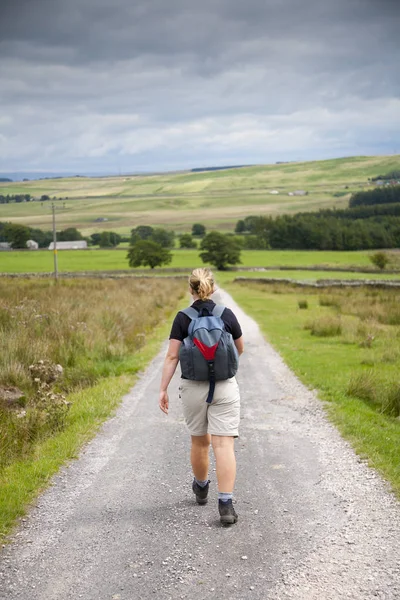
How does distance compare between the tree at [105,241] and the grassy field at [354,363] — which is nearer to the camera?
the grassy field at [354,363]

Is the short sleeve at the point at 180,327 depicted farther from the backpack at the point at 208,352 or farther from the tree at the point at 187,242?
the tree at the point at 187,242

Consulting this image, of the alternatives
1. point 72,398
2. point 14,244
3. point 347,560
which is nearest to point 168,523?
point 347,560

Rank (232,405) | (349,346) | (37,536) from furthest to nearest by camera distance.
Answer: (349,346) → (232,405) → (37,536)

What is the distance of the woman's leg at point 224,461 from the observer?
5859mm

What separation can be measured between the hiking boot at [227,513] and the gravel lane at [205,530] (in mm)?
74

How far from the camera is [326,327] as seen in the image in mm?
21000

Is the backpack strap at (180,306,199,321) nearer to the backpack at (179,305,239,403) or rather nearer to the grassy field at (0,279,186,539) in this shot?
the backpack at (179,305,239,403)

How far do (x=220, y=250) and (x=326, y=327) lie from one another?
7540 cm

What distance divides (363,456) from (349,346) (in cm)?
1082

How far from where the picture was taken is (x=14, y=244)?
67.2m

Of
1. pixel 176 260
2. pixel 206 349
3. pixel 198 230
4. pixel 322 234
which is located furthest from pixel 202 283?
pixel 198 230

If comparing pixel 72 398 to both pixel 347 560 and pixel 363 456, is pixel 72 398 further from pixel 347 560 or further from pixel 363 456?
pixel 347 560

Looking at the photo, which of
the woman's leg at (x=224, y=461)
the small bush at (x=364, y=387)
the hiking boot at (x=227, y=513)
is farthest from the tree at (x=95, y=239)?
the hiking boot at (x=227, y=513)

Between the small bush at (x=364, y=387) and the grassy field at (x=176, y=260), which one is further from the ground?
the small bush at (x=364, y=387)
